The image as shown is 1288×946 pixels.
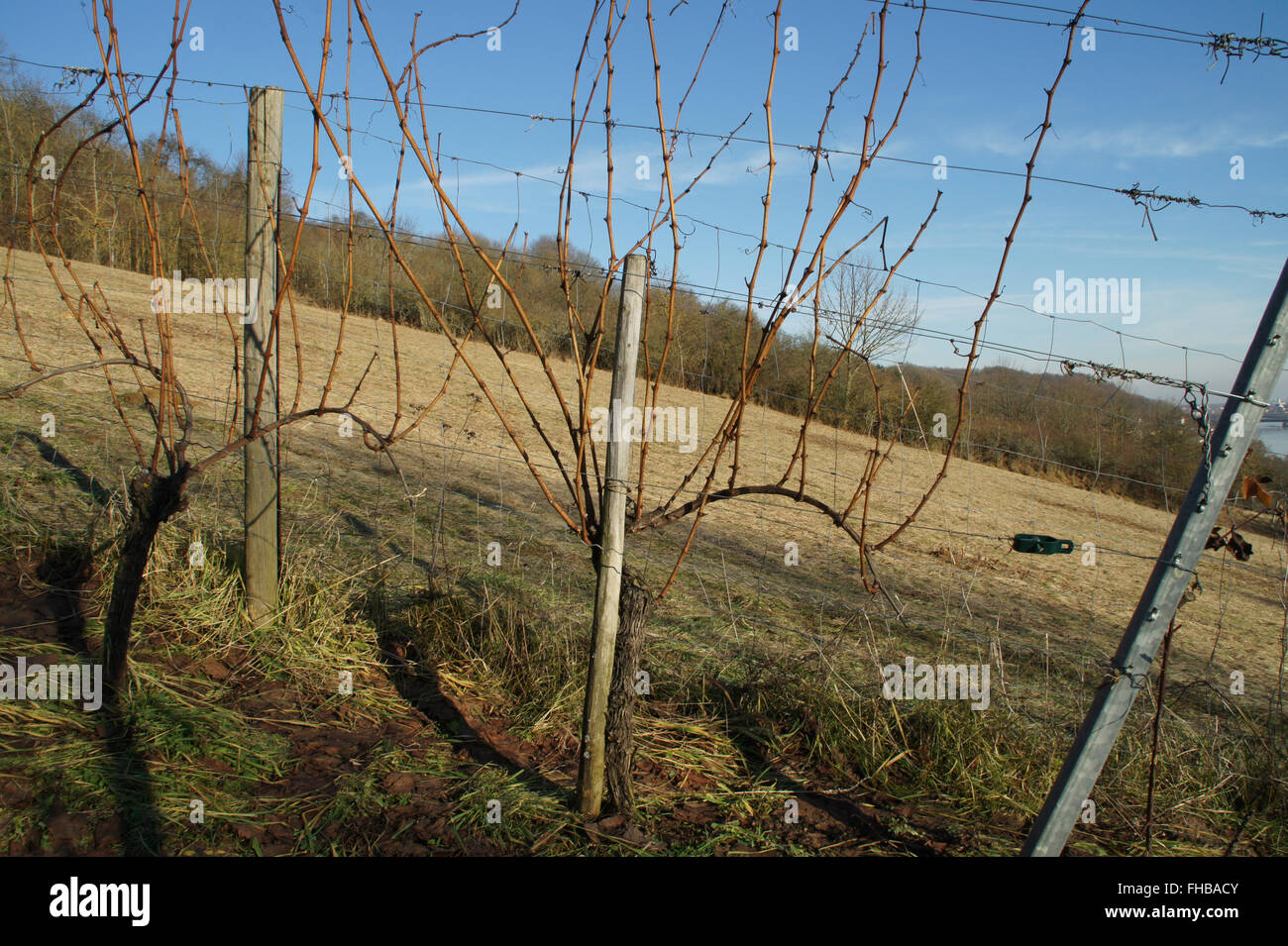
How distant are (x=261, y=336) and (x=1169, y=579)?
3.14 metres

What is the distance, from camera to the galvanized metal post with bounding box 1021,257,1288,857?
176 cm

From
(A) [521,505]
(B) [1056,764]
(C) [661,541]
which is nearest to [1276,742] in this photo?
(B) [1056,764]

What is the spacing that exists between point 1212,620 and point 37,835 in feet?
28.3

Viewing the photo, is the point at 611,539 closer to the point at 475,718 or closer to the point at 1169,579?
the point at 475,718

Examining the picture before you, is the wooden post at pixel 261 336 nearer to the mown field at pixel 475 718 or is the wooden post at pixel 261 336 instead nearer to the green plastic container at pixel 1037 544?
the mown field at pixel 475 718

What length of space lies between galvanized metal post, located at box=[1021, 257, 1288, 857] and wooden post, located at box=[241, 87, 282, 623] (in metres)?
2.85

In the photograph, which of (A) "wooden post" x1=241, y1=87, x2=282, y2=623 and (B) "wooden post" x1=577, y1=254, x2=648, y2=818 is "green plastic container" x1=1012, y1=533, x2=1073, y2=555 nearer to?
(B) "wooden post" x1=577, y1=254, x2=648, y2=818

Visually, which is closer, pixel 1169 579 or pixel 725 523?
pixel 1169 579

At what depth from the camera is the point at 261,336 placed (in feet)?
10.3

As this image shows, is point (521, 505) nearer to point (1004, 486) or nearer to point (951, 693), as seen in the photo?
point (951, 693)

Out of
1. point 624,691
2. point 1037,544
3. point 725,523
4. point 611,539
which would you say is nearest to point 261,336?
point 611,539

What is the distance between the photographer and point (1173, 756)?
9.73 ft

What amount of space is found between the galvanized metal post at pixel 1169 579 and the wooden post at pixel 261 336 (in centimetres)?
285

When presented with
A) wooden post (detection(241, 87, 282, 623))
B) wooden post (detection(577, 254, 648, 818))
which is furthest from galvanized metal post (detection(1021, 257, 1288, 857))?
wooden post (detection(241, 87, 282, 623))
